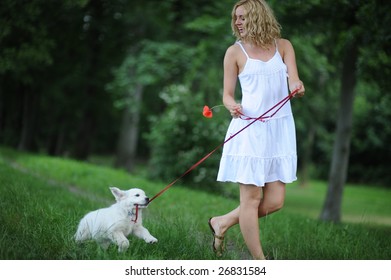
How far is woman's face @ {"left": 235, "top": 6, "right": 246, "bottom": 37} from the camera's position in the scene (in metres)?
4.33

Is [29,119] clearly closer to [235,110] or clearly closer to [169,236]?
[169,236]

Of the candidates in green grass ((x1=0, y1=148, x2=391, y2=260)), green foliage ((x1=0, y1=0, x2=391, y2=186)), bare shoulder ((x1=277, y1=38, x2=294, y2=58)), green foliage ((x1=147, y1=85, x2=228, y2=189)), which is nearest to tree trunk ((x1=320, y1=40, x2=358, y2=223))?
green foliage ((x1=0, y1=0, x2=391, y2=186))

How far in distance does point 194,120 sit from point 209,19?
8.43 feet

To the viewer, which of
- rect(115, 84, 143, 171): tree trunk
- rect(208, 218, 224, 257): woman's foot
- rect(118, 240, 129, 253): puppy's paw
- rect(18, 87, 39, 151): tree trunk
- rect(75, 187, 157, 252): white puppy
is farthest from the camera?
rect(18, 87, 39, 151): tree trunk

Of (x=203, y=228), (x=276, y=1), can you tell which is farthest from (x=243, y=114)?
(x=276, y=1)

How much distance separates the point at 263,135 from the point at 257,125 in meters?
0.09

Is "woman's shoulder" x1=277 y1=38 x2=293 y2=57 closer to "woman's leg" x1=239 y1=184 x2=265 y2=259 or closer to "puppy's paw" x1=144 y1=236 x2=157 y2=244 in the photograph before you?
"woman's leg" x1=239 y1=184 x2=265 y2=259

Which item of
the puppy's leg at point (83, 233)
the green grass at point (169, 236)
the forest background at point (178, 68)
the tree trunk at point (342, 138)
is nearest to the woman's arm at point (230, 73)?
the green grass at point (169, 236)

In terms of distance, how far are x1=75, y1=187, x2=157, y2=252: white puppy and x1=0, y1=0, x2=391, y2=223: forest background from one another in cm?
432

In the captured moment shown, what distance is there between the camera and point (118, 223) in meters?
4.19

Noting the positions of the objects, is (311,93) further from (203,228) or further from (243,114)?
(243,114)

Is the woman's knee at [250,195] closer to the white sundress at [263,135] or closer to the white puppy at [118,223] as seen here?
the white sundress at [263,135]

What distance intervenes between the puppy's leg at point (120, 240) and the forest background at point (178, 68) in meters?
4.54

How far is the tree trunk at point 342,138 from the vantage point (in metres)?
11.0
